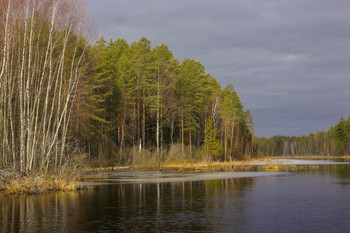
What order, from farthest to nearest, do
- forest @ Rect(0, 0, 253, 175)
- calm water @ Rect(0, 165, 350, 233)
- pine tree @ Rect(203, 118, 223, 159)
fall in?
pine tree @ Rect(203, 118, 223, 159)
forest @ Rect(0, 0, 253, 175)
calm water @ Rect(0, 165, 350, 233)

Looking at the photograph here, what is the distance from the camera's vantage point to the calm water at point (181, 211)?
40.5ft

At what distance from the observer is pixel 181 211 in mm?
15602

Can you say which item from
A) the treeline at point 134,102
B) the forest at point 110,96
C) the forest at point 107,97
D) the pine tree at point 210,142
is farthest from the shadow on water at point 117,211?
the pine tree at point 210,142

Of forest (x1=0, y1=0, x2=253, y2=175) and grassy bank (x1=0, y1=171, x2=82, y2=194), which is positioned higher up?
forest (x1=0, y1=0, x2=253, y2=175)

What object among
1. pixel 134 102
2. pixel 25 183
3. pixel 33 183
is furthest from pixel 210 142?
pixel 25 183

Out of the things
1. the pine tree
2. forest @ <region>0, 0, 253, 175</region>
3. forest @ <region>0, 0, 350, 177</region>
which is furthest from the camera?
the pine tree

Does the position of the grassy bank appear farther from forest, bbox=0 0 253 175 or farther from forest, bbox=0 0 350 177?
forest, bbox=0 0 253 175

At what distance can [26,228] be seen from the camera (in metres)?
12.2

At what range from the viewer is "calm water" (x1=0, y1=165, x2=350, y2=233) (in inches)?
486

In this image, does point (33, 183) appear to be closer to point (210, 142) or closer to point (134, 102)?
point (134, 102)

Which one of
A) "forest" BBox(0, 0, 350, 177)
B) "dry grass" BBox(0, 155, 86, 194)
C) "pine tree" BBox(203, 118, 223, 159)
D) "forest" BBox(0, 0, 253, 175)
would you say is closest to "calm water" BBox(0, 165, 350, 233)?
"dry grass" BBox(0, 155, 86, 194)

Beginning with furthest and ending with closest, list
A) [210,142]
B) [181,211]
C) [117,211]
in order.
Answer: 1. [210,142]
2. [117,211]
3. [181,211]

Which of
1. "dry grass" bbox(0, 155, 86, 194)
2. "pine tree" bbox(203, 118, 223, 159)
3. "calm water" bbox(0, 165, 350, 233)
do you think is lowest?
"calm water" bbox(0, 165, 350, 233)

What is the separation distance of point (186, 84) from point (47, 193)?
152 feet
